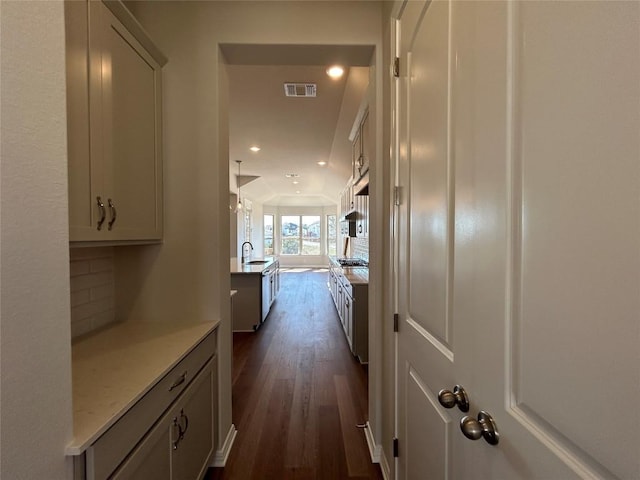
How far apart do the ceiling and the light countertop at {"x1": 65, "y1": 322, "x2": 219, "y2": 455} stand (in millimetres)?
1682

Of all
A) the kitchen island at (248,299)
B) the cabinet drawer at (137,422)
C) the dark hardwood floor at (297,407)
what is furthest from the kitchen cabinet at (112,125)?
the kitchen island at (248,299)

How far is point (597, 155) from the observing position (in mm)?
452

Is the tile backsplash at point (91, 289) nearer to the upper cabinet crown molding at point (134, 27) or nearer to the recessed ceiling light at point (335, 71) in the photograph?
the upper cabinet crown molding at point (134, 27)

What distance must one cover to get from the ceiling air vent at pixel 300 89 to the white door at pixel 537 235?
2206 millimetres

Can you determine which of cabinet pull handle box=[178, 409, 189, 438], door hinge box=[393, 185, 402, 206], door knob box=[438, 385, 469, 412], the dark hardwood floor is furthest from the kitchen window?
door knob box=[438, 385, 469, 412]

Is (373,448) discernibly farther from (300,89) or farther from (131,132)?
(300,89)

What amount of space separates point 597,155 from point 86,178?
1546 millimetres

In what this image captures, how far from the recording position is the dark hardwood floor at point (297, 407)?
74.4 inches

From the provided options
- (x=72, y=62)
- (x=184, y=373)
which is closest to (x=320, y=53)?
(x=72, y=62)

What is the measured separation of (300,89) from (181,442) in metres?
3.04

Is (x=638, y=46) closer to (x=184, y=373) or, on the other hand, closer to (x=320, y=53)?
(x=184, y=373)

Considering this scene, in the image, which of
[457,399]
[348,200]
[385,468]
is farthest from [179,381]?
[348,200]

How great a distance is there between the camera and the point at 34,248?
2.27 ft

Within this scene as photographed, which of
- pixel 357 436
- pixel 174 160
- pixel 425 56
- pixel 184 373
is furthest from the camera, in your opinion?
pixel 357 436
